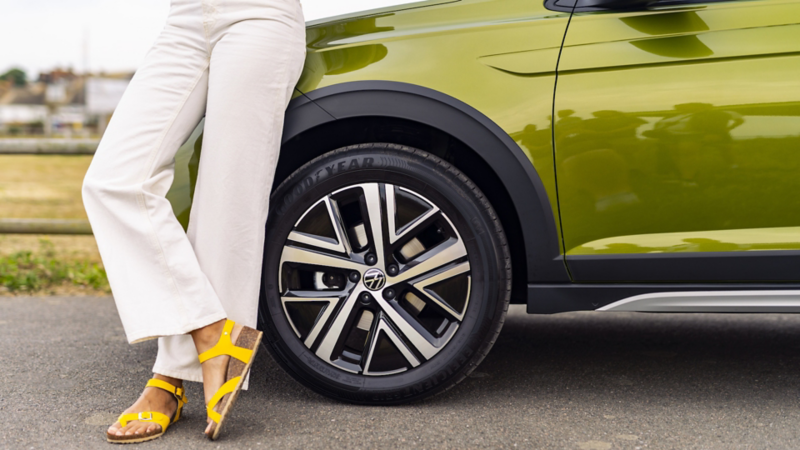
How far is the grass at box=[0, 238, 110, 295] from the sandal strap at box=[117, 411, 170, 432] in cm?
219

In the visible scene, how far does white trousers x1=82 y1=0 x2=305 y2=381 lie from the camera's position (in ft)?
5.65

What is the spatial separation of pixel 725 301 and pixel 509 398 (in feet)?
2.29

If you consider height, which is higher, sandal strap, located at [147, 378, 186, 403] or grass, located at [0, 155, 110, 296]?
sandal strap, located at [147, 378, 186, 403]

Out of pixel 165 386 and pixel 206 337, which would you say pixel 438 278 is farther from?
pixel 165 386

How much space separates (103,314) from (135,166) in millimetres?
1673

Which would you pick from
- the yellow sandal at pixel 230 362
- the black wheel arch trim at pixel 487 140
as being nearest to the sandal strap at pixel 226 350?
the yellow sandal at pixel 230 362

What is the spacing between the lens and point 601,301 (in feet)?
6.12

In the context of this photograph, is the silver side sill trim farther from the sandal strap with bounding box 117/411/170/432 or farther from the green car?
the sandal strap with bounding box 117/411/170/432

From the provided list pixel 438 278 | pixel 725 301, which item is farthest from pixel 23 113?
pixel 725 301

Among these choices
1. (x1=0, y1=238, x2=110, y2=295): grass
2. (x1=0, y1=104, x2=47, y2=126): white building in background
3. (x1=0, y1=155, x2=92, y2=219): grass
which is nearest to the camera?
(x1=0, y1=238, x2=110, y2=295): grass

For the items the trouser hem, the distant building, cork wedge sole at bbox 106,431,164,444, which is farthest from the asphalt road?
the distant building

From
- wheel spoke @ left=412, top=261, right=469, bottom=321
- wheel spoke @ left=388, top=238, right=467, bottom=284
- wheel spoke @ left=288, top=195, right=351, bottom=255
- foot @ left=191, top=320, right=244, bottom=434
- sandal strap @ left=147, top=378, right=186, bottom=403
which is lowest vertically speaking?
sandal strap @ left=147, top=378, right=186, bottom=403

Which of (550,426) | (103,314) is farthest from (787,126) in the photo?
(103,314)

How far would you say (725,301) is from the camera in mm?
1802
